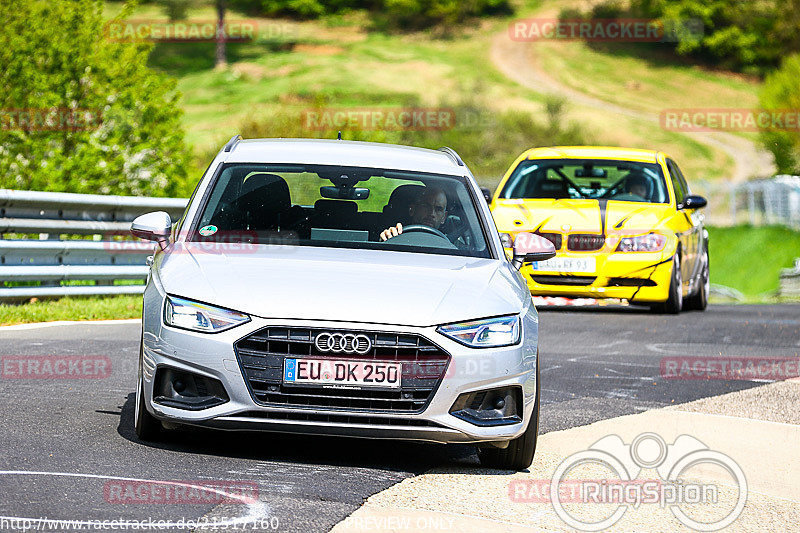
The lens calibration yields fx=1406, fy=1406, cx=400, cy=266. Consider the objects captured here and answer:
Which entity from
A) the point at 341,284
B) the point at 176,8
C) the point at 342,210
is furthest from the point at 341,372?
the point at 176,8

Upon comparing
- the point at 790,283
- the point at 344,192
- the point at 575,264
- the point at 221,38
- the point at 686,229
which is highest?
the point at 221,38

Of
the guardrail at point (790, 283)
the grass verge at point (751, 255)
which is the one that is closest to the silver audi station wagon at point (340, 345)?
the guardrail at point (790, 283)

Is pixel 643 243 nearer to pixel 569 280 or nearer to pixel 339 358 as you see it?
pixel 569 280

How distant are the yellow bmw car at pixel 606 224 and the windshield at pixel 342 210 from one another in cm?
655

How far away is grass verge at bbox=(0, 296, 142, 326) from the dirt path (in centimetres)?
5845

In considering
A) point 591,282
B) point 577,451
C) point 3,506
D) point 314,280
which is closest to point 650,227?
point 591,282

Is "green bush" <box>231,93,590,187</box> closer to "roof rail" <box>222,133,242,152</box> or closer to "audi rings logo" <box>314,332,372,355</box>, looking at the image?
"roof rail" <box>222,133,242,152</box>

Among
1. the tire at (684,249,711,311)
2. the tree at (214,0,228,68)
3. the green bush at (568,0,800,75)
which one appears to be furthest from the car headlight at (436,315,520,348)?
the green bush at (568,0,800,75)

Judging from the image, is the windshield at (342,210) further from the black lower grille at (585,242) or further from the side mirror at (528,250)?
Answer: the black lower grille at (585,242)

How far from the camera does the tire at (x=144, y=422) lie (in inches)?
256

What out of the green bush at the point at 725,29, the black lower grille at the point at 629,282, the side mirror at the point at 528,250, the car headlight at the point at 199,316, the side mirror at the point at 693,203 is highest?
the green bush at the point at 725,29

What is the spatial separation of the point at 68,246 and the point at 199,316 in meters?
7.47

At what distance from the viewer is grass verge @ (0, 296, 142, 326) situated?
12219mm

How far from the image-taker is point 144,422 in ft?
21.5
